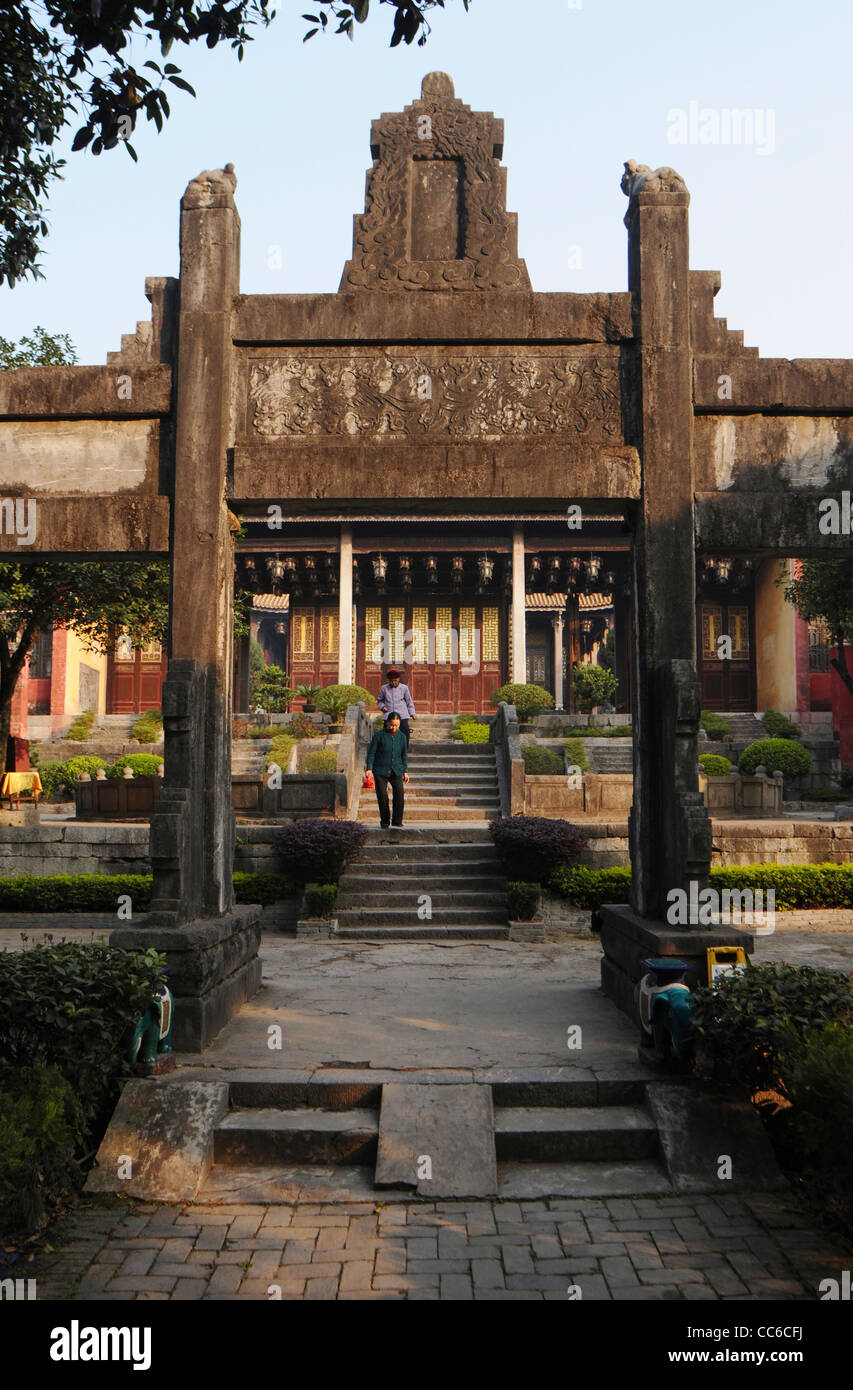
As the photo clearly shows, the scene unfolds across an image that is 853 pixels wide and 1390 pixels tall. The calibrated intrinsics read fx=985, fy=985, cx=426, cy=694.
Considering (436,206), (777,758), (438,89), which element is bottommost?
(777,758)

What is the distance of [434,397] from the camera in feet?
21.3

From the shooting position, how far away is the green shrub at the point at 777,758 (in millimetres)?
19266

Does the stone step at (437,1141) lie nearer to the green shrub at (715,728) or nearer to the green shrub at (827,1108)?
the green shrub at (827,1108)

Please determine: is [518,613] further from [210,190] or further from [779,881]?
[210,190]

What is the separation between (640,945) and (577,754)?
12.0 m

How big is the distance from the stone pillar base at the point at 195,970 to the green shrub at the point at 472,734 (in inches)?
531

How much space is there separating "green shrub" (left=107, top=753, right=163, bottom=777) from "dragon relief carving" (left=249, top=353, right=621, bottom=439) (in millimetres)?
12152

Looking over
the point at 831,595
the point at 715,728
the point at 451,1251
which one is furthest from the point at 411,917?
the point at 715,728

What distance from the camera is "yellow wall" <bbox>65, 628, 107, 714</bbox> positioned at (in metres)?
25.1

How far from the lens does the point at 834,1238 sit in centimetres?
362

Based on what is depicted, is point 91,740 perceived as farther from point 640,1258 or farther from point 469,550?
point 640,1258

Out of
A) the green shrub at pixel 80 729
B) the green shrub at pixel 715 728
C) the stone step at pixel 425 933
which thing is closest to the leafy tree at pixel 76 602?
the green shrub at pixel 80 729

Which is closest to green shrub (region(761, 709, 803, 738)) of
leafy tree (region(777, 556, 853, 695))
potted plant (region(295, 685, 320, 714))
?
leafy tree (region(777, 556, 853, 695))

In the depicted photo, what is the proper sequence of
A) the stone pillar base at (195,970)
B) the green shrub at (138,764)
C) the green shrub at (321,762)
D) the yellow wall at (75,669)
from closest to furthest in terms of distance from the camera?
the stone pillar base at (195,970), the green shrub at (321,762), the green shrub at (138,764), the yellow wall at (75,669)
